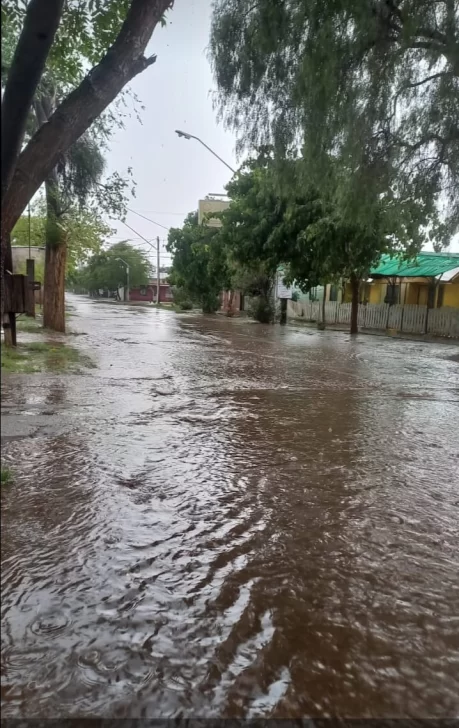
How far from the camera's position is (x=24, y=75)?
157cm

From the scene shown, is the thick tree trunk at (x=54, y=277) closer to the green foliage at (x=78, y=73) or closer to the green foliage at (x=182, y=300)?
the green foliage at (x=78, y=73)

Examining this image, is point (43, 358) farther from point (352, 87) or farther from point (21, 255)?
point (21, 255)

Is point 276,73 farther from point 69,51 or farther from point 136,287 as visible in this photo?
point 136,287

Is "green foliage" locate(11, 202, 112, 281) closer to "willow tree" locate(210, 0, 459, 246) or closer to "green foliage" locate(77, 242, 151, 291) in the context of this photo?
"willow tree" locate(210, 0, 459, 246)

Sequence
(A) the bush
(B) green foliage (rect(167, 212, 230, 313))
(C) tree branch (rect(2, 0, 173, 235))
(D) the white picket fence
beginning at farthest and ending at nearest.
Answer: (B) green foliage (rect(167, 212, 230, 313))
(A) the bush
(D) the white picket fence
(C) tree branch (rect(2, 0, 173, 235))

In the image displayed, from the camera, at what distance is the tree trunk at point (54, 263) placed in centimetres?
1268

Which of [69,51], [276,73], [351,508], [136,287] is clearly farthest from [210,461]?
[136,287]

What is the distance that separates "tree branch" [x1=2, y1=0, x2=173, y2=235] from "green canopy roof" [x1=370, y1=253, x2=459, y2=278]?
17057mm

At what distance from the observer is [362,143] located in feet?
31.2

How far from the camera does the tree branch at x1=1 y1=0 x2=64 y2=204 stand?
50.2 inches

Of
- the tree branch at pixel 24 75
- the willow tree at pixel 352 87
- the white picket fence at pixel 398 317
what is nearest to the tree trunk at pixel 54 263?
the willow tree at pixel 352 87

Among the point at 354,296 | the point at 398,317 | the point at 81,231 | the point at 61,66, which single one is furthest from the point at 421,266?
the point at 61,66

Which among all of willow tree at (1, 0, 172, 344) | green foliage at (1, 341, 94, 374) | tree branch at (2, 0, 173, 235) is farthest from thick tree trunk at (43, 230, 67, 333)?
tree branch at (2, 0, 173, 235)

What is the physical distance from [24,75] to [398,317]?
24136 millimetres
